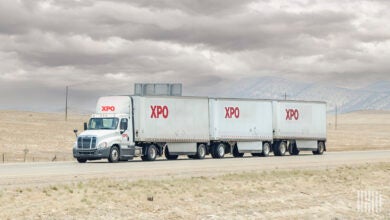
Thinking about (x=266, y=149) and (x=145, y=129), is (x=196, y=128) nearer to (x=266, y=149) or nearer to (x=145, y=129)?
(x=145, y=129)

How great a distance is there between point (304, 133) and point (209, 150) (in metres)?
9.87

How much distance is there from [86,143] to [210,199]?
17.8 meters

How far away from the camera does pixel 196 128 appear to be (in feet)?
145

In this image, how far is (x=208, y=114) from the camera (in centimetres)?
4544

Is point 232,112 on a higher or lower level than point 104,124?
higher

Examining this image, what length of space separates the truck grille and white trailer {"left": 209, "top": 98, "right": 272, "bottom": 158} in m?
10.1

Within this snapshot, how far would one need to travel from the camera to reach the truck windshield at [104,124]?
3906 centimetres

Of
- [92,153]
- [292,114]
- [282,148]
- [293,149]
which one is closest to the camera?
[92,153]

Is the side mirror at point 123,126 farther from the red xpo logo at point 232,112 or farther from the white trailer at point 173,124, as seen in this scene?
the red xpo logo at point 232,112

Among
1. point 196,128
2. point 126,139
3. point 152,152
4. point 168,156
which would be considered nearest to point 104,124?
point 126,139

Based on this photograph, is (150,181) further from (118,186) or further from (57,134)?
(57,134)

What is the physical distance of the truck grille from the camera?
37.7 m

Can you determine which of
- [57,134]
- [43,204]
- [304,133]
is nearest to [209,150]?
[304,133]

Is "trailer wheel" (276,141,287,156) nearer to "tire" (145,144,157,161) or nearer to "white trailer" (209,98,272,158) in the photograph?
"white trailer" (209,98,272,158)
